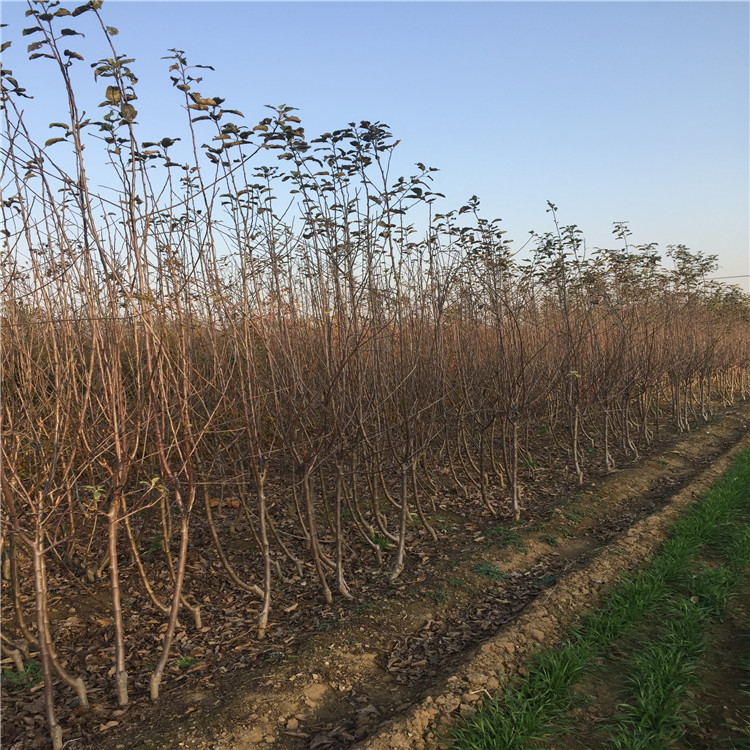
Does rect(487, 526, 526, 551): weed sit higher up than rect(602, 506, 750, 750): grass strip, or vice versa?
rect(487, 526, 526, 551): weed

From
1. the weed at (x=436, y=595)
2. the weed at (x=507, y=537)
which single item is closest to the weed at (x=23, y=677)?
the weed at (x=436, y=595)

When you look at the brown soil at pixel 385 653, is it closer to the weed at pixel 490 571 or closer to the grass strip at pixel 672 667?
the weed at pixel 490 571

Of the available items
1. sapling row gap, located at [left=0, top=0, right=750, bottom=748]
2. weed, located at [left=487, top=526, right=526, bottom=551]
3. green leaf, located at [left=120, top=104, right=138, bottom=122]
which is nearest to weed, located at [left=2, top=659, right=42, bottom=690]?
sapling row gap, located at [left=0, top=0, right=750, bottom=748]

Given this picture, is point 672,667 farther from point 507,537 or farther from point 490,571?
point 507,537

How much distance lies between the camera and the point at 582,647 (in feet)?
Answer: 9.71

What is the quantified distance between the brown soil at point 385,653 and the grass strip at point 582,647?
11 cm

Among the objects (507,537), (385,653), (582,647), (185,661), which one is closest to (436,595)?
(385,653)

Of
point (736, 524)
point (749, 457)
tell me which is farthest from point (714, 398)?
point (736, 524)

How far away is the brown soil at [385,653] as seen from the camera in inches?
96.0

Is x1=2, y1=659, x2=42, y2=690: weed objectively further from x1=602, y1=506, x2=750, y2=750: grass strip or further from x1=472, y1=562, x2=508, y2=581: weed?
x1=602, y1=506, x2=750, y2=750: grass strip

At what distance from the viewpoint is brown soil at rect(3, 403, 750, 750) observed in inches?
96.0

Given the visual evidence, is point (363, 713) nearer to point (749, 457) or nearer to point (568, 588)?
point (568, 588)

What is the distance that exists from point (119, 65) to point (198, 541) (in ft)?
12.2

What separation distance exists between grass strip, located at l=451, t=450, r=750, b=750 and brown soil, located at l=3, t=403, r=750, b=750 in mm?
110
